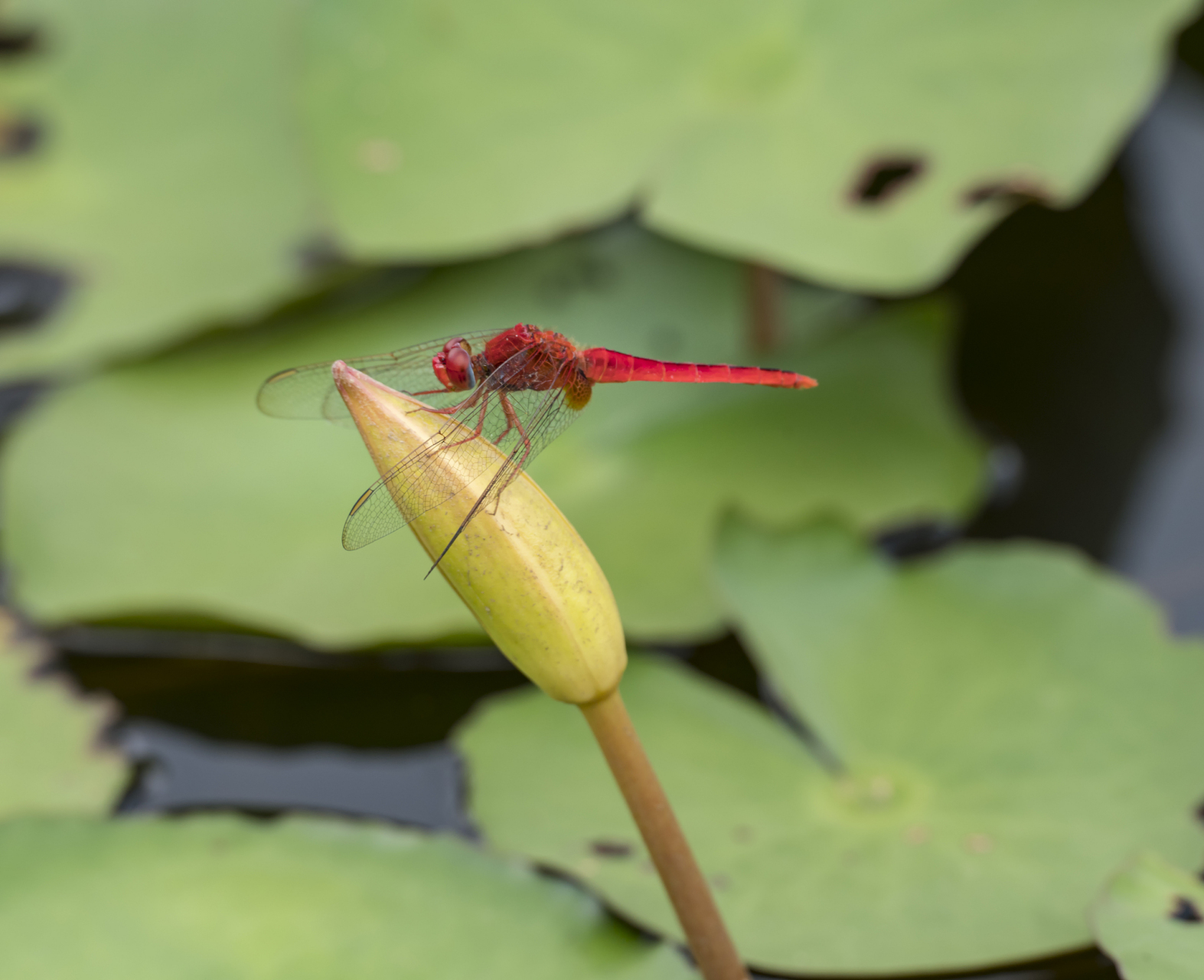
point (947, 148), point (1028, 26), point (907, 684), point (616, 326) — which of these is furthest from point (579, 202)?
point (907, 684)

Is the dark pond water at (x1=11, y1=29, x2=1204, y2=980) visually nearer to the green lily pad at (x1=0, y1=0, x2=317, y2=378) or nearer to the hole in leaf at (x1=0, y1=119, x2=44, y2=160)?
the green lily pad at (x1=0, y1=0, x2=317, y2=378)

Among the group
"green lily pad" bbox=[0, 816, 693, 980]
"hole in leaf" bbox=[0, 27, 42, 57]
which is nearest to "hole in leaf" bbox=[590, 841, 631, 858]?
"green lily pad" bbox=[0, 816, 693, 980]

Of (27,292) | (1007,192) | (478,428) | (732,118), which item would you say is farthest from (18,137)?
(1007,192)

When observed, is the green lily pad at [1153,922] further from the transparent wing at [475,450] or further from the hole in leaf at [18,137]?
the hole in leaf at [18,137]

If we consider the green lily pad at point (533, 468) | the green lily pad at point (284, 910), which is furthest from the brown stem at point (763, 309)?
the green lily pad at point (284, 910)

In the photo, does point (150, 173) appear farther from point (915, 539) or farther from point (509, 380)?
point (915, 539)
